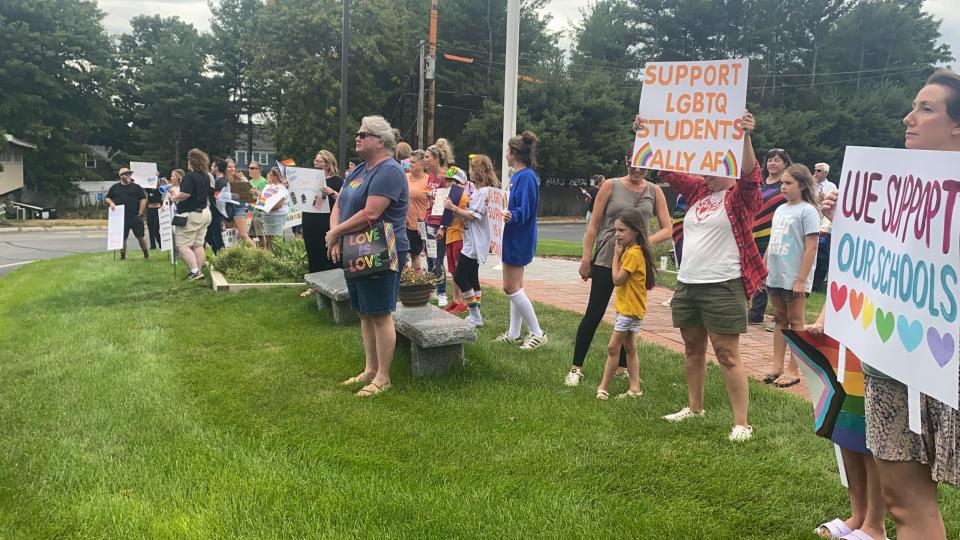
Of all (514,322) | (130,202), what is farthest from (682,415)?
(130,202)

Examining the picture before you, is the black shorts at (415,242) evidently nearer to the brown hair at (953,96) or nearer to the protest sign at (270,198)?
the protest sign at (270,198)

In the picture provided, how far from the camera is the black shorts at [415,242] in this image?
859 cm

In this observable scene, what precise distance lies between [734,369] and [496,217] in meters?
2.92

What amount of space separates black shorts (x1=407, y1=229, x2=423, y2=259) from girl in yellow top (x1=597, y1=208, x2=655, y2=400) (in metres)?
4.23

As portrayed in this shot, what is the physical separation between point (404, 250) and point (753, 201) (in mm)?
2370

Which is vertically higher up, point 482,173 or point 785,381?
point 482,173

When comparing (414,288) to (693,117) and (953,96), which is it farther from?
(953,96)

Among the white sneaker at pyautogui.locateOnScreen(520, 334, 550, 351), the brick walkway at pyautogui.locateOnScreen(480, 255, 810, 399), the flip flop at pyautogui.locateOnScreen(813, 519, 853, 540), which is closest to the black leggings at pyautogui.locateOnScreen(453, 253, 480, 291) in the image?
the white sneaker at pyautogui.locateOnScreen(520, 334, 550, 351)

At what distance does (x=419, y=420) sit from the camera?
168 inches

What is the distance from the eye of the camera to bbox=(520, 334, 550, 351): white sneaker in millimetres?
6161

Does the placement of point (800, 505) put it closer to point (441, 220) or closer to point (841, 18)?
point (441, 220)

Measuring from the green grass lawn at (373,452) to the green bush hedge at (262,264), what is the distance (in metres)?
3.69

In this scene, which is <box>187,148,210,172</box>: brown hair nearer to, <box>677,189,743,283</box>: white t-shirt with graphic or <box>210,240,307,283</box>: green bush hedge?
<box>210,240,307,283</box>: green bush hedge

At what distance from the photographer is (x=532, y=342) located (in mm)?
6203
